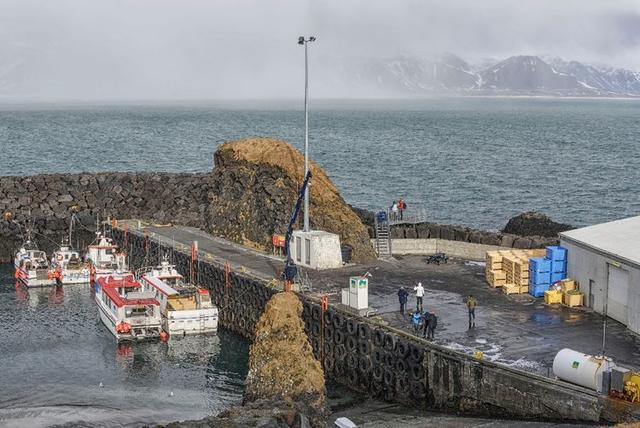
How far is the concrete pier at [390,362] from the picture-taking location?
29.7m

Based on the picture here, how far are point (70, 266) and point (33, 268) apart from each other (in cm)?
246

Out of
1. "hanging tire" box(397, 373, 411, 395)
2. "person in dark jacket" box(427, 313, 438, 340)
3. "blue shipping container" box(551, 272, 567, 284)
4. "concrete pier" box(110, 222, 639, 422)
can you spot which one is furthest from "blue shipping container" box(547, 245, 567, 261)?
"hanging tire" box(397, 373, 411, 395)

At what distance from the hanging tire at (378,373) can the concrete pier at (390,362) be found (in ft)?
0.13

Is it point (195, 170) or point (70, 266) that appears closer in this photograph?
point (70, 266)

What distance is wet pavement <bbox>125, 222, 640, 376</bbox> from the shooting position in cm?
3475

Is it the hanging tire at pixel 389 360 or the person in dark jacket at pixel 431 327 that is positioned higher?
the person in dark jacket at pixel 431 327

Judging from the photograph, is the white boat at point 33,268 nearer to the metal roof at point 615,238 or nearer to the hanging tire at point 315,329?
the hanging tire at point 315,329

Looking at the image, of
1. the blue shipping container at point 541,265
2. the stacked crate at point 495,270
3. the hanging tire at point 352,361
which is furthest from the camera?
the stacked crate at point 495,270

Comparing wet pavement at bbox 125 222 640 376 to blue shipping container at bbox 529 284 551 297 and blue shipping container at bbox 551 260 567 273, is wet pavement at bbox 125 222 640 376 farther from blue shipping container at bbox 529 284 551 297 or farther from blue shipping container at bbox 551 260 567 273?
blue shipping container at bbox 551 260 567 273

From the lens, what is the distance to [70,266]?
65125 millimetres

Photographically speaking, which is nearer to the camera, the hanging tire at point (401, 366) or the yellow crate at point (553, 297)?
the hanging tire at point (401, 366)

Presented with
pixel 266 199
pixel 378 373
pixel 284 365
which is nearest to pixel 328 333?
pixel 378 373

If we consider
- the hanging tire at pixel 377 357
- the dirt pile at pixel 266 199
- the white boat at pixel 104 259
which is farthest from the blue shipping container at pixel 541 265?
the white boat at pixel 104 259

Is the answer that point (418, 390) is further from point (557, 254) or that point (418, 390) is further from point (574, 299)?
point (557, 254)
